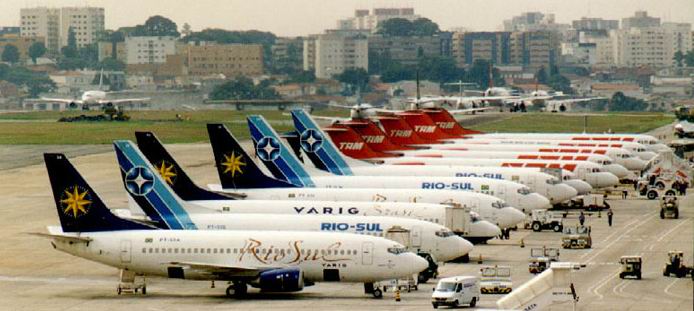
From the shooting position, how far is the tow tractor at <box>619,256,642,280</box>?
305 ft

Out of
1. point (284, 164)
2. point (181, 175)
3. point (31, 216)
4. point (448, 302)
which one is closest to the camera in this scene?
point (448, 302)

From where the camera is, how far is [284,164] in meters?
120

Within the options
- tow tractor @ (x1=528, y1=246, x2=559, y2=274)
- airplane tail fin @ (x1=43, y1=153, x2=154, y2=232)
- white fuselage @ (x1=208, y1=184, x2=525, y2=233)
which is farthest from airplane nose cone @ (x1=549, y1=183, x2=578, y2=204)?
airplane tail fin @ (x1=43, y1=153, x2=154, y2=232)

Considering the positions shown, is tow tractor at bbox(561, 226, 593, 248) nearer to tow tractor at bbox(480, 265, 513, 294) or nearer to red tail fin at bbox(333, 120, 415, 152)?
tow tractor at bbox(480, 265, 513, 294)

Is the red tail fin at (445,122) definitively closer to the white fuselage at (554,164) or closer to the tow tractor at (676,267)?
the white fuselage at (554,164)

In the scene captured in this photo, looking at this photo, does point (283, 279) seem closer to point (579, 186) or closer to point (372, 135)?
point (579, 186)

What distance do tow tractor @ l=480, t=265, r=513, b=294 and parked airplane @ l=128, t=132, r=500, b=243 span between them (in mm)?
8507

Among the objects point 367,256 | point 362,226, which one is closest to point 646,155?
point 362,226

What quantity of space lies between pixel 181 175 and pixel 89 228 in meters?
14.0

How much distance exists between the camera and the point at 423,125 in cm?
Result: 17425

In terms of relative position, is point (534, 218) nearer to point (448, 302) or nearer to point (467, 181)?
point (467, 181)

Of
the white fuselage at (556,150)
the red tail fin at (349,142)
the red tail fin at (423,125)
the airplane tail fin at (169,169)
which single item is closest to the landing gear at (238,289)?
the airplane tail fin at (169,169)

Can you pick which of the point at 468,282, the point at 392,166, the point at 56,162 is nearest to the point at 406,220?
the point at 468,282

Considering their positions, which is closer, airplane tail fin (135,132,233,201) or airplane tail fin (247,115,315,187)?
airplane tail fin (135,132,233,201)
